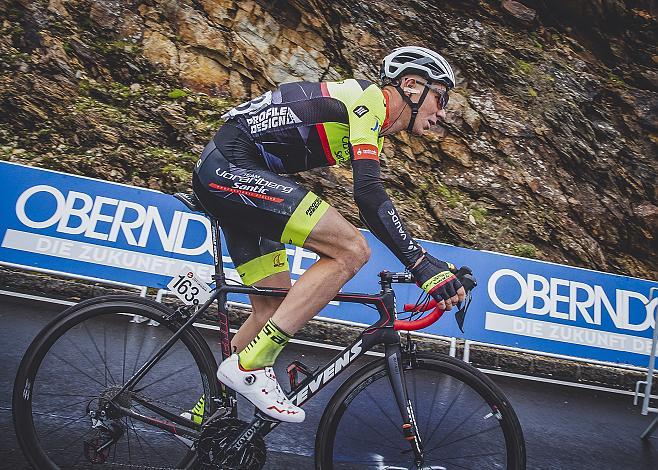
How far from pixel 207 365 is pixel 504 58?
9.75 m

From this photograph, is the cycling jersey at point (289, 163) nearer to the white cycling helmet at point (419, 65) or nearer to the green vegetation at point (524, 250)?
the white cycling helmet at point (419, 65)

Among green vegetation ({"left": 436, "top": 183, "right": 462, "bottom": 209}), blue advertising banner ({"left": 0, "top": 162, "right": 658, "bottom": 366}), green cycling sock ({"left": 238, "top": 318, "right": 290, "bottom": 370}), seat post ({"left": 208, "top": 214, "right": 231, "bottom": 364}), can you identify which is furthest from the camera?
green vegetation ({"left": 436, "top": 183, "right": 462, "bottom": 209})

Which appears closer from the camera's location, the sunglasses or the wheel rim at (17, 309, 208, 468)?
the wheel rim at (17, 309, 208, 468)

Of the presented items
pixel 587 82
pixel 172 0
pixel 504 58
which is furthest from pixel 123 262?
pixel 587 82

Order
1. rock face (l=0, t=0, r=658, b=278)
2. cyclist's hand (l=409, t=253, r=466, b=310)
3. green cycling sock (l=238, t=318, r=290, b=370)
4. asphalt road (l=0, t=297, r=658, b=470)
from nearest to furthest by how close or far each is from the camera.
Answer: cyclist's hand (l=409, t=253, r=466, b=310)
green cycling sock (l=238, t=318, r=290, b=370)
asphalt road (l=0, t=297, r=658, b=470)
rock face (l=0, t=0, r=658, b=278)

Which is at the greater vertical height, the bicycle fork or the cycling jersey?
the cycling jersey

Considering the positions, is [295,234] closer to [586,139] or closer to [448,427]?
[448,427]

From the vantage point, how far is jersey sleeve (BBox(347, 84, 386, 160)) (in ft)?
7.65

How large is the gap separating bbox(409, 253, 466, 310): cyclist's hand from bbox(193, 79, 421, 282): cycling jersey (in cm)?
6

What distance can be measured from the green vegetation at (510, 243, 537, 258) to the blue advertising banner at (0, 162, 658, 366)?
2610mm

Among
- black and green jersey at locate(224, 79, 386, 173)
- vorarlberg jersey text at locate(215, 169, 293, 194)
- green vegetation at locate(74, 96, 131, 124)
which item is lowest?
vorarlberg jersey text at locate(215, 169, 293, 194)

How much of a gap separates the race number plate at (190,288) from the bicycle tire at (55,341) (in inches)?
4.2

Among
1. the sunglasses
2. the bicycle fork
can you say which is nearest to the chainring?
the bicycle fork

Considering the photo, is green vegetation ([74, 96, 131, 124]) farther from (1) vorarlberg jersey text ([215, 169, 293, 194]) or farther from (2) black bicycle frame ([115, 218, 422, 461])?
(2) black bicycle frame ([115, 218, 422, 461])
